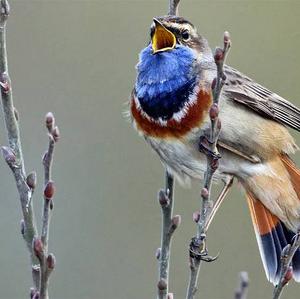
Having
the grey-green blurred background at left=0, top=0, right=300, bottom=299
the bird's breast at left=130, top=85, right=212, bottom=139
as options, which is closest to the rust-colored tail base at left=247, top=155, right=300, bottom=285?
the bird's breast at left=130, top=85, right=212, bottom=139

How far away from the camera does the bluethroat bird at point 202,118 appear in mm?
3812

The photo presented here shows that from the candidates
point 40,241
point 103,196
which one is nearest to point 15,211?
point 103,196

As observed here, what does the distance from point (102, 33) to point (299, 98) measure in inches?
59.2

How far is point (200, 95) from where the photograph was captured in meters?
3.78

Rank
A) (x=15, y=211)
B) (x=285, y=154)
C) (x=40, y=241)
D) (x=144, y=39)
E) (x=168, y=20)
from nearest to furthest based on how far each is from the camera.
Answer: (x=40, y=241) < (x=168, y=20) < (x=285, y=154) < (x=15, y=211) < (x=144, y=39)

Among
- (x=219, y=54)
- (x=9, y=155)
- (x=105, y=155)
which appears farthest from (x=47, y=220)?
(x=105, y=155)

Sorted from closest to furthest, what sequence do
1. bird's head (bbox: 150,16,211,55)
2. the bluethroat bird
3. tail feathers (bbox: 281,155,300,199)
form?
bird's head (bbox: 150,16,211,55) → the bluethroat bird → tail feathers (bbox: 281,155,300,199)

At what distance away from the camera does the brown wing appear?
4.02 metres

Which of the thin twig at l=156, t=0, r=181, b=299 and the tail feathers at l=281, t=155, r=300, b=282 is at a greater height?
the thin twig at l=156, t=0, r=181, b=299

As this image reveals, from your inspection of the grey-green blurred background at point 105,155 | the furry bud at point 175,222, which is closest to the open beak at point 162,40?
the furry bud at point 175,222

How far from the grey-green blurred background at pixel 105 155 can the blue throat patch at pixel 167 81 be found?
5.55ft

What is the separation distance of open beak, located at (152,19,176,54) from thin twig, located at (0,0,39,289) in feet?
3.86

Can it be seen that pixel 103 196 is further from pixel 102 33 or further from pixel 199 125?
pixel 199 125

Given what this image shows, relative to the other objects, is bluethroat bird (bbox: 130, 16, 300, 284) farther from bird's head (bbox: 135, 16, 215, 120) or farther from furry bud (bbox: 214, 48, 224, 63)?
furry bud (bbox: 214, 48, 224, 63)
